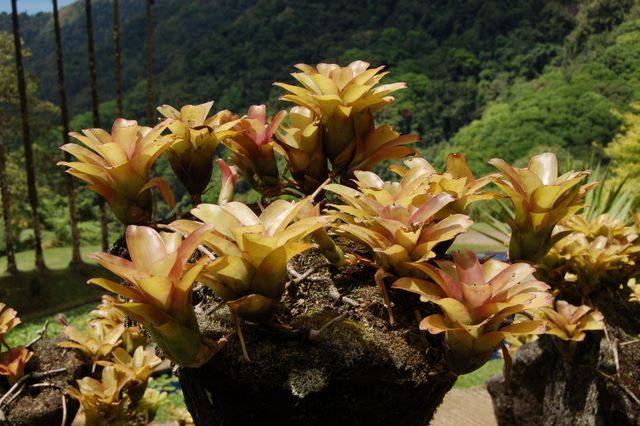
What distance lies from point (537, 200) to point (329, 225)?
354 millimetres

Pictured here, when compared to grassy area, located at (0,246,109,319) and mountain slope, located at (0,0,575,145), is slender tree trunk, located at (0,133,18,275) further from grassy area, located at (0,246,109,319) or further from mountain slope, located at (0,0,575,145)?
mountain slope, located at (0,0,575,145)

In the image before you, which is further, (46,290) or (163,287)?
(46,290)

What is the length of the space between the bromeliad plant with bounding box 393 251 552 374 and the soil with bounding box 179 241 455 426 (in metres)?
0.08

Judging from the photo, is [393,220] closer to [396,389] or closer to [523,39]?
[396,389]

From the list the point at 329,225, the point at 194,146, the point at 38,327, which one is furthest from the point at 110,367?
the point at 38,327

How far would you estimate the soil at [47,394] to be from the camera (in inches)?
72.8

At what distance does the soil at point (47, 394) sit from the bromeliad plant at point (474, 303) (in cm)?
163

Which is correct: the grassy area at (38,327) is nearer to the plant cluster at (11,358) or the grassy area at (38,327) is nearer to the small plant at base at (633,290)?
the plant cluster at (11,358)

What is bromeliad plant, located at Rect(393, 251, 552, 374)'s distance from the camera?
2.47ft

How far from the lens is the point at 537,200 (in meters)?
0.92

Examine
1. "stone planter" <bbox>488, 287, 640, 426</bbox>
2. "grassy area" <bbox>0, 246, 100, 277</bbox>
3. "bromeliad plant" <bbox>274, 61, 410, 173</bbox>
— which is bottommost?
"grassy area" <bbox>0, 246, 100, 277</bbox>

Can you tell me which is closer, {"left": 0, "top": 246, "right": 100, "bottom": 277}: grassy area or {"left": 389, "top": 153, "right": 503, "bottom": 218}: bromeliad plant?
{"left": 389, "top": 153, "right": 503, "bottom": 218}: bromeliad plant

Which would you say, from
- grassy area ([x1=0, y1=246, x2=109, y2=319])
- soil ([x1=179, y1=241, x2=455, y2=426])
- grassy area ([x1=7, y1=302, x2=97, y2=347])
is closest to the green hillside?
grassy area ([x1=0, y1=246, x2=109, y2=319])

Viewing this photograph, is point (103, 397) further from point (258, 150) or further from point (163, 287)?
point (163, 287)
